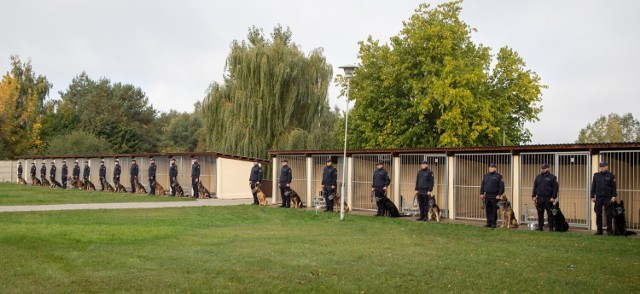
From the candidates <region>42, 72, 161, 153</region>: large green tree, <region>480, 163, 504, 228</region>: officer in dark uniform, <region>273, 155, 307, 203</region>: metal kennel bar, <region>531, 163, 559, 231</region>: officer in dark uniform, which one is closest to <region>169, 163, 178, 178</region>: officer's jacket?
<region>273, 155, 307, 203</region>: metal kennel bar

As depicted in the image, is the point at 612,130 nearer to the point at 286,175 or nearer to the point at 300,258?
the point at 286,175

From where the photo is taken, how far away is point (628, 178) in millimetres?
19000

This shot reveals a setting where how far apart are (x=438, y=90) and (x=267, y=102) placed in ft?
35.4

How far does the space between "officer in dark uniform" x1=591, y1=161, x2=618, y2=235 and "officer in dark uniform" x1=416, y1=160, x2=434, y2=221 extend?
214 inches

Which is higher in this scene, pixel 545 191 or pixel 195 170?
pixel 195 170

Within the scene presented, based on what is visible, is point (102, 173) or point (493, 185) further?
point (102, 173)

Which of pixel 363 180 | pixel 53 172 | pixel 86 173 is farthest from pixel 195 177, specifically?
pixel 53 172

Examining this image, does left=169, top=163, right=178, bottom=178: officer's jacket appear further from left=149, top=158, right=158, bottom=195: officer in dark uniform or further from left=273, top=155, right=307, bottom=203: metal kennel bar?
left=273, top=155, right=307, bottom=203: metal kennel bar

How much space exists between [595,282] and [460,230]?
8.49 meters

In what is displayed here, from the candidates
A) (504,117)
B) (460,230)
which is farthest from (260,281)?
(504,117)

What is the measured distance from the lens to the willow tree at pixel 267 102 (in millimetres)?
41938

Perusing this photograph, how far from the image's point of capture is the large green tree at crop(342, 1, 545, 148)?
38.4 metres

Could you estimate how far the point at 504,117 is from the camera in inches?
1608

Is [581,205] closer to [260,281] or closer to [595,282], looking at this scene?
[595,282]
